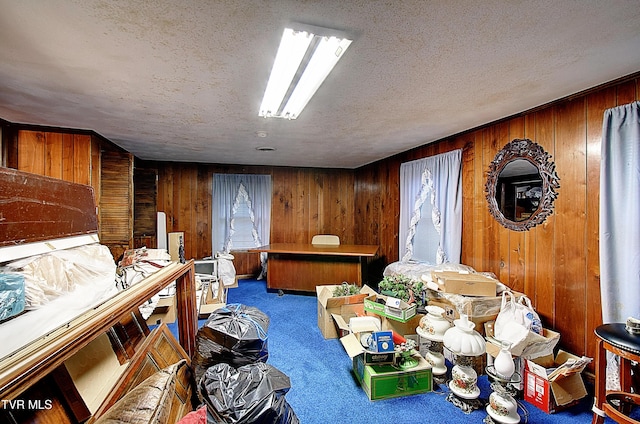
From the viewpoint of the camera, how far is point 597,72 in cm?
184

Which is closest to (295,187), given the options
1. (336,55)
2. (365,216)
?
(365,216)

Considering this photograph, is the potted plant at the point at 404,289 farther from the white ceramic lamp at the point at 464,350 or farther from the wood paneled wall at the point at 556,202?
the wood paneled wall at the point at 556,202

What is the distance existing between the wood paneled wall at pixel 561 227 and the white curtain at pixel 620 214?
0.11 m

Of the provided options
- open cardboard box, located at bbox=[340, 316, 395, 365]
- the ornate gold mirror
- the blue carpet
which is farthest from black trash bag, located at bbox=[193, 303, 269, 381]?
the ornate gold mirror

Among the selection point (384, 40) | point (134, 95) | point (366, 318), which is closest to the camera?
point (384, 40)

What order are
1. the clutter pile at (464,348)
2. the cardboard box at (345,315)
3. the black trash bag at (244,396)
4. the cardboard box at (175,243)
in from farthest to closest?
1. the cardboard box at (175,243)
2. the cardboard box at (345,315)
3. the clutter pile at (464,348)
4. the black trash bag at (244,396)

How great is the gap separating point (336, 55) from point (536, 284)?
8.46ft

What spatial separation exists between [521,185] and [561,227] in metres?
0.51

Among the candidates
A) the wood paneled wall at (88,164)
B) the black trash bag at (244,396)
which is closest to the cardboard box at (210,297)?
the wood paneled wall at (88,164)

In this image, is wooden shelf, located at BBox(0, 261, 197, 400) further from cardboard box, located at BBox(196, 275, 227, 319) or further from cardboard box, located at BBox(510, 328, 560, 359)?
cardboard box, located at BBox(510, 328, 560, 359)

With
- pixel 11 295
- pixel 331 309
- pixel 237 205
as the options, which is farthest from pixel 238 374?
pixel 237 205

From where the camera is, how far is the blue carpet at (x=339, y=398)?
6.21ft

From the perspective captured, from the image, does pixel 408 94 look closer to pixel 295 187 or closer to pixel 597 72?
pixel 597 72

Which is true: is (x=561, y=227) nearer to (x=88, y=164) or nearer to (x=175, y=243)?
(x=175, y=243)
